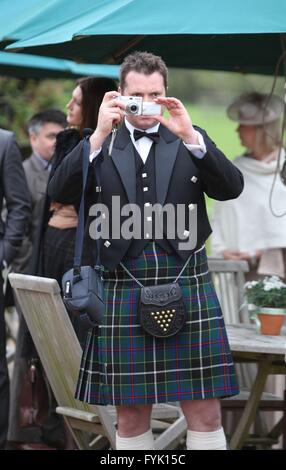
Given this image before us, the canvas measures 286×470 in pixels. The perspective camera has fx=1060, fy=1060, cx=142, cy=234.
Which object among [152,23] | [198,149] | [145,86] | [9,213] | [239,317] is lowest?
[239,317]

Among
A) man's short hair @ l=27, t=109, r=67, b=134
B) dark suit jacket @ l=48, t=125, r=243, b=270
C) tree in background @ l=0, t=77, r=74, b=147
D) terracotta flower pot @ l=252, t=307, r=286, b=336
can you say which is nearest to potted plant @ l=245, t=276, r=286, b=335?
terracotta flower pot @ l=252, t=307, r=286, b=336

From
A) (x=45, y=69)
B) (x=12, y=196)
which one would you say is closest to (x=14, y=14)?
(x=12, y=196)

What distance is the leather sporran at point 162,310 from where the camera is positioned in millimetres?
3834

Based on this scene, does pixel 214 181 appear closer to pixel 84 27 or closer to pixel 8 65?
pixel 84 27

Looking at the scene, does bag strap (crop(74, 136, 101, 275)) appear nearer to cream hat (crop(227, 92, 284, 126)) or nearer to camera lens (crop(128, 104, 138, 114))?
camera lens (crop(128, 104, 138, 114))

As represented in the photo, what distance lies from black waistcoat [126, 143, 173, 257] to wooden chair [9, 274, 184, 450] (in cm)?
60

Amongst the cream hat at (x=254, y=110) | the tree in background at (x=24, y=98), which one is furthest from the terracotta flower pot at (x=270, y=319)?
the tree in background at (x=24, y=98)

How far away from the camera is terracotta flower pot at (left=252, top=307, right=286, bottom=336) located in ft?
15.7

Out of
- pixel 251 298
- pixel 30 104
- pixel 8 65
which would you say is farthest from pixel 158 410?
pixel 30 104

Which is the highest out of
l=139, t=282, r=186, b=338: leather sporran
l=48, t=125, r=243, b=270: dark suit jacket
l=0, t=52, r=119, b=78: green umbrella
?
l=0, t=52, r=119, b=78: green umbrella

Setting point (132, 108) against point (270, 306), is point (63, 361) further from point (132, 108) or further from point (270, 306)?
point (132, 108)

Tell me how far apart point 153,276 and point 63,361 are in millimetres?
896

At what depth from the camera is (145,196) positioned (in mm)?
3938

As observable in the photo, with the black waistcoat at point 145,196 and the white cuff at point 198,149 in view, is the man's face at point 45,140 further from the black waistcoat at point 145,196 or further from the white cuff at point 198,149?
the white cuff at point 198,149
